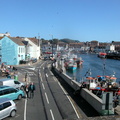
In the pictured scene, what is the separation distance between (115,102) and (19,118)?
7198 mm

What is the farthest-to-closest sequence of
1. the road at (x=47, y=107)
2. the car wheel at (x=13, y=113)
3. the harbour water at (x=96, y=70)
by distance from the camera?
the harbour water at (x=96, y=70)
the road at (x=47, y=107)
the car wheel at (x=13, y=113)

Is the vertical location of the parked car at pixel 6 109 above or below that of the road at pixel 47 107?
above

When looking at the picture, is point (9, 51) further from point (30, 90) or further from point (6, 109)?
point (6, 109)

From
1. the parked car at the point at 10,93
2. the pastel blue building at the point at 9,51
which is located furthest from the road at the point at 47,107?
the pastel blue building at the point at 9,51

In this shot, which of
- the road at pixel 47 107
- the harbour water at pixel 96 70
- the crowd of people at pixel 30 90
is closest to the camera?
the road at pixel 47 107

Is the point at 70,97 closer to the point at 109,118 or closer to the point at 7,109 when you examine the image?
the point at 7,109

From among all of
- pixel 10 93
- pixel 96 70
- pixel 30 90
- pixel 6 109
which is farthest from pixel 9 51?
pixel 6 109

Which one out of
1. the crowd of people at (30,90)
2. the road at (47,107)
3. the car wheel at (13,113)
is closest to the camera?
the car wheel at (13,113)

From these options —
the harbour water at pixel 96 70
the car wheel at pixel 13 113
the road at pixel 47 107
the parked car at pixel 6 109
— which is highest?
the parked car at pixel 6 109

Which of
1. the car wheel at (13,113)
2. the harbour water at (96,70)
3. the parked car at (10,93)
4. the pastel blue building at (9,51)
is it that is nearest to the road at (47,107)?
the car wheel at (13,113)

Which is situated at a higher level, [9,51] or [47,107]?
[9,51]

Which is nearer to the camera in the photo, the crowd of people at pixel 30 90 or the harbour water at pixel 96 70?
the crowd of people at pixel 30 90

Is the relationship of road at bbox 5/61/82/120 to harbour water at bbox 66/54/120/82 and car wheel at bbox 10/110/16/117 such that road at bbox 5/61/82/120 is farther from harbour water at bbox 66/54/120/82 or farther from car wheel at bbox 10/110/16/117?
harbour water at bbox 66/54/120/82

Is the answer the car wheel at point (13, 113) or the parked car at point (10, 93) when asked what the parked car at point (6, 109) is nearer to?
the car wheel at point (13, 113)
